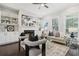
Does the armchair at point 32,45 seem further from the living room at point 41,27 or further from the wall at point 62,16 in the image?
the wall at point 62,16

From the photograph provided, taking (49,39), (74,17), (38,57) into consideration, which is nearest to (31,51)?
(38,57)

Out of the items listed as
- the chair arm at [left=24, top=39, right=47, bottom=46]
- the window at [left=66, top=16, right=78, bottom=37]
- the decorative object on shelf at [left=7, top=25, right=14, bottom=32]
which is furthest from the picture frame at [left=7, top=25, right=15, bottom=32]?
the window at [left=66, top=16, right=78, bottom=37]

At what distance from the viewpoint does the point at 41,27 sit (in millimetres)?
2041

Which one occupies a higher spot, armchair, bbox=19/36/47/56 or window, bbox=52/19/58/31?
window, bbox=52/19/58/31

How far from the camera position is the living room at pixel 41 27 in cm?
189

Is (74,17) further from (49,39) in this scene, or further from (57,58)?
(57,58)

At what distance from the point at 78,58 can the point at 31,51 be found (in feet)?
3.46

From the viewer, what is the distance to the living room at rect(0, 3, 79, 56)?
1.89m

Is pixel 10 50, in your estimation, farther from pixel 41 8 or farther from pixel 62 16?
pixel 62 16

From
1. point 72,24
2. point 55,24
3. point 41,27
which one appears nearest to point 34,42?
point 41,27

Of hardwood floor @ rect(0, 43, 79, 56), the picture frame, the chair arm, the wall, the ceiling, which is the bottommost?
Result: hardwood floor @ rect(0, 43, 79, 56)

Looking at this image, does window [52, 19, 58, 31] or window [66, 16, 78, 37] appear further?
window [52, 19, 58, 31]

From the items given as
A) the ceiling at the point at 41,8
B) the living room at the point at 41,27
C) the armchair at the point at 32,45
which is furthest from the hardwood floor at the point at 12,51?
the ceiling at the point at 41,8

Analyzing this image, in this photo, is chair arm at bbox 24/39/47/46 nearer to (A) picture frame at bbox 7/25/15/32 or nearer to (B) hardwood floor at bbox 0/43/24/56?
(B) hardwood floor at bbox 0/43/24/56
